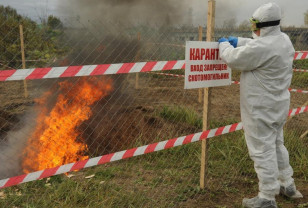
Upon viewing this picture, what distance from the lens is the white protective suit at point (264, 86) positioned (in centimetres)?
292

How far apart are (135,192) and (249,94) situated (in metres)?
1.95

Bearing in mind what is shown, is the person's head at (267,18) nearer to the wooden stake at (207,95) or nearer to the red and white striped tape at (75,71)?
the wooden stake at (207,95)

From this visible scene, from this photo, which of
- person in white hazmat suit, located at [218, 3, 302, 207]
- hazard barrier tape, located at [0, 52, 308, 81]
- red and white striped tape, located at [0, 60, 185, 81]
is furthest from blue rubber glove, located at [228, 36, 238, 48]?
red and white striped tape, located at [0, 60, 185, 81]

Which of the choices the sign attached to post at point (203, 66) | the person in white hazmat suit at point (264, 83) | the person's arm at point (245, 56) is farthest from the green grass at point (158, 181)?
the person's arm at point (245, 56)

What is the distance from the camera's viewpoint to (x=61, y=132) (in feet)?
14.8

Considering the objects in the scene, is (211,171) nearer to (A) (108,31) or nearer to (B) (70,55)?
(A) (108,31)

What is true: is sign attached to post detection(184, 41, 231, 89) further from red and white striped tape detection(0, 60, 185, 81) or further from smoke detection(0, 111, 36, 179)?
smoke detection(0, 111, 36, 179)

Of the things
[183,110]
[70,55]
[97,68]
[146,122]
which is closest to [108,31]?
→ [70,55]

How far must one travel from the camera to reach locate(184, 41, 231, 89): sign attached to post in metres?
2.97

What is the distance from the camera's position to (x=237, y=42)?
325 cm

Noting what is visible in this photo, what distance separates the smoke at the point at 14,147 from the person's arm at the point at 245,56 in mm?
3478

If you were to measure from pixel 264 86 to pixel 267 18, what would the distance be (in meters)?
0.72

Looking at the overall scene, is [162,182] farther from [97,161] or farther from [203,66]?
[203,66]

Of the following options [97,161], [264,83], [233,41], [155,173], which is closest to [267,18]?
[233,41]
